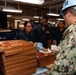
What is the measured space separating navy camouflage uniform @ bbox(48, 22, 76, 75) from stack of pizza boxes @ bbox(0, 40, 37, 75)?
0.82m

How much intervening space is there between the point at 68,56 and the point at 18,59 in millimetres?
918

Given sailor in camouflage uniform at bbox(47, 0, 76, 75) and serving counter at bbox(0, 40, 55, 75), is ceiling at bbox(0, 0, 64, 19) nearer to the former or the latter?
serving counter at bbox(0, 40, 55, 75)

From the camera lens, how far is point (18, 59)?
1646 millimetres

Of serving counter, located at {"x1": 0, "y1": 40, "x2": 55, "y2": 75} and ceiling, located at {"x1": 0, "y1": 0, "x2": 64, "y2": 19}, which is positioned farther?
ceiling, located at {"x1": 0, "y1": 0, "x2": 64, "y2": 19}

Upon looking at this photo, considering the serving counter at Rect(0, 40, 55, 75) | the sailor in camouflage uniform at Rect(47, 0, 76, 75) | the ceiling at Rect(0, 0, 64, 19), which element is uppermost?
the ceiling at Rect(0, 0, 64, 19)

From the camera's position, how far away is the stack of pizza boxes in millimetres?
1577

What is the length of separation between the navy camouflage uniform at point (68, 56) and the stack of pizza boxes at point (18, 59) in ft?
2.70

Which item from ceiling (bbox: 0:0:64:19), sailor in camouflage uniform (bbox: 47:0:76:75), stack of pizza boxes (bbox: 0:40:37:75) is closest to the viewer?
sailor in camouflage uniform (bbox: 47:0:76:75)

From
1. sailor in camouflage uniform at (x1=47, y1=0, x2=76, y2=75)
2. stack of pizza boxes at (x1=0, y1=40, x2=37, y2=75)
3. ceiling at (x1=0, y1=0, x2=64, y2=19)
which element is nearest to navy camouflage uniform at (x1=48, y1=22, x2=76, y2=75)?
sailor in camouflage uniform at (x1=47, y1=0, x2=76, y2=75)

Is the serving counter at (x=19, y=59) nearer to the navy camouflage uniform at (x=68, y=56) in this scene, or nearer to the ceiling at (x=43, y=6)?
the navy camouflage uniform at (x=68, y=56)

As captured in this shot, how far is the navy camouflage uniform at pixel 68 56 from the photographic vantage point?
0.83 meters

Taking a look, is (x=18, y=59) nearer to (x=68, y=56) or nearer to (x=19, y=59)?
(x=19, y=59)

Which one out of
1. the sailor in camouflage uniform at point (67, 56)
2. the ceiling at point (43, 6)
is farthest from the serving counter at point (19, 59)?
the ceiling at point (43, 6)

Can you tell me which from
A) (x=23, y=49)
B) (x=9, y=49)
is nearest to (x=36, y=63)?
(x=23, y=49)
